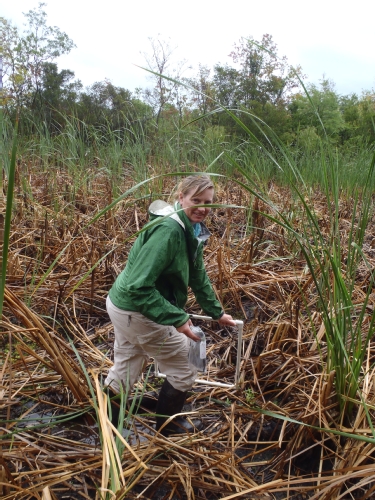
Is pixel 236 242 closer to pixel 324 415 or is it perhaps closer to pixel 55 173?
pixel 55 173

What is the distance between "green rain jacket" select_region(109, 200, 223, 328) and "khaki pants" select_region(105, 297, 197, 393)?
0.07 metres

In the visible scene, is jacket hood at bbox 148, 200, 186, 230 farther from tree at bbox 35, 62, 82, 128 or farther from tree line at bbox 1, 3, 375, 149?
tree at bbox 35, 62, 82, 128

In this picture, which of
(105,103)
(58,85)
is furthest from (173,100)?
(58,85)

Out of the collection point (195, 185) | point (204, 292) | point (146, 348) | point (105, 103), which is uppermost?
point (105, 103)

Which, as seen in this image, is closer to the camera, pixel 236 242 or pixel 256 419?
pixel 256 419

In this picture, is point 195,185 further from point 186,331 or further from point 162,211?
point 186,331

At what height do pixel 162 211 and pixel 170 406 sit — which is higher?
pixel 162 211

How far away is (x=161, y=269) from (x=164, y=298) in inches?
5.5

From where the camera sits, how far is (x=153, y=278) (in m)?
1.80

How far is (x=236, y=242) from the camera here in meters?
4.09

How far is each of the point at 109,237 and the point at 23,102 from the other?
102 inches


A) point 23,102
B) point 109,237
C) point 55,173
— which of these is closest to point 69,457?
point 109,237

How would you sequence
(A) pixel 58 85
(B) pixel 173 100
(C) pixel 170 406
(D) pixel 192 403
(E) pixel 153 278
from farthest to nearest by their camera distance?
(A) pixel 58 85 < (B) pixel 173 100 < (D) pixel 192 403 < (C) pixel 170 406 < (E) pixel 153 278

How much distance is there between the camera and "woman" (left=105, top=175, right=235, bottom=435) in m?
1.82
